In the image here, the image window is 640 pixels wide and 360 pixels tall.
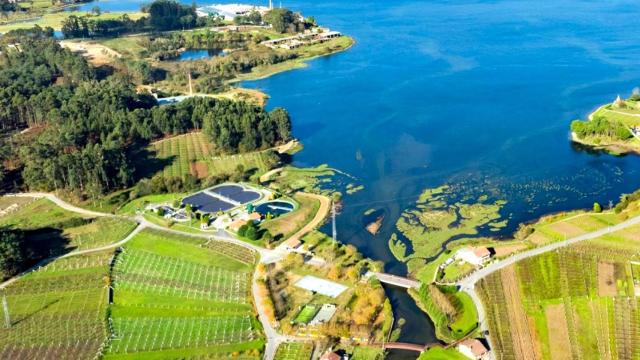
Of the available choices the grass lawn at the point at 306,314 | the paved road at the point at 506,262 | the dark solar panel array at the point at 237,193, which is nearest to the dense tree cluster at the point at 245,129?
the dark solar panel array at the point at 237,193

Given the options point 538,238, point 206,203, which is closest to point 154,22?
point 206,203

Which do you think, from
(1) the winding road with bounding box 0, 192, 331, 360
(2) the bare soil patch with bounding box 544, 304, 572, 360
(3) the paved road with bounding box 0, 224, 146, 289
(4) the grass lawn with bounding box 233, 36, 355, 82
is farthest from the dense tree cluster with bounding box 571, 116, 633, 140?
(4) the grass lawn with bounding box 233, 36, 355, 82

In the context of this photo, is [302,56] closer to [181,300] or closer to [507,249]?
[507,249]

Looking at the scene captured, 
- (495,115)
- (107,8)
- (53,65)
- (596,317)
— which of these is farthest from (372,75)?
(107,8)

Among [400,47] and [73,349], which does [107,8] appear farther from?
[73,349]

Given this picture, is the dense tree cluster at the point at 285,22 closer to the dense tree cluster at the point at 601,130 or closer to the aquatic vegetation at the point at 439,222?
the dense tree cluster at the point at 601,130

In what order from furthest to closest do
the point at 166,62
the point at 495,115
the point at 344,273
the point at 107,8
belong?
the point at 107,8 < the point at 166,62 < the point at 495,115 < the point at 344,273
